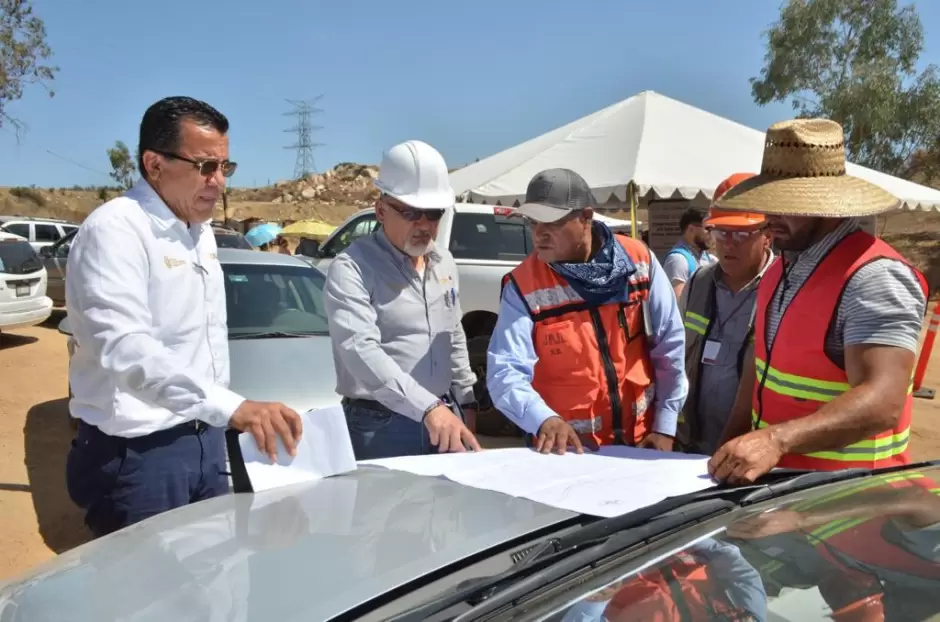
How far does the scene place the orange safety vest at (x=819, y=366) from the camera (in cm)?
194

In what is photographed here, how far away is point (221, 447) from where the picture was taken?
234cm

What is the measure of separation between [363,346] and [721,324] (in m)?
1.74

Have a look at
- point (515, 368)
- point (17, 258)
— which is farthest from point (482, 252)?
point (17, 258)

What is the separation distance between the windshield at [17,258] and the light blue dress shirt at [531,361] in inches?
432

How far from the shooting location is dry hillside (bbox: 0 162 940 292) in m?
21.1

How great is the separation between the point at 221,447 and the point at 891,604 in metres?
1.87

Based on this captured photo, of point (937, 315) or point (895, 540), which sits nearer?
point (895, 540)

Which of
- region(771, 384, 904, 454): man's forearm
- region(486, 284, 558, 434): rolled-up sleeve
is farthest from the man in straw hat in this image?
region(486, 284, 558, 434): rolled-up sleeve

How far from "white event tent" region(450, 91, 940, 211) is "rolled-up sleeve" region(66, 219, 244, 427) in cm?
685

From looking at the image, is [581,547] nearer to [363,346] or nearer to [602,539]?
[602,539]

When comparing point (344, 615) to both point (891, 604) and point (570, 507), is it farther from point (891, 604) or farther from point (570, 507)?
point (891, 604)

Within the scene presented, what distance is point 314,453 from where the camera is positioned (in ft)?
6.30

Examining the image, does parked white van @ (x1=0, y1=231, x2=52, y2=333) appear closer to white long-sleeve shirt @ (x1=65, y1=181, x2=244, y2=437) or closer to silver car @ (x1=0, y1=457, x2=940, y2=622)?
white long-sleeve shirt @ (x1=65, y1=181, x2=244, y2=437)

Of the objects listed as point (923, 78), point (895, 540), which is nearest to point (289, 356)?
point (895, 540)
